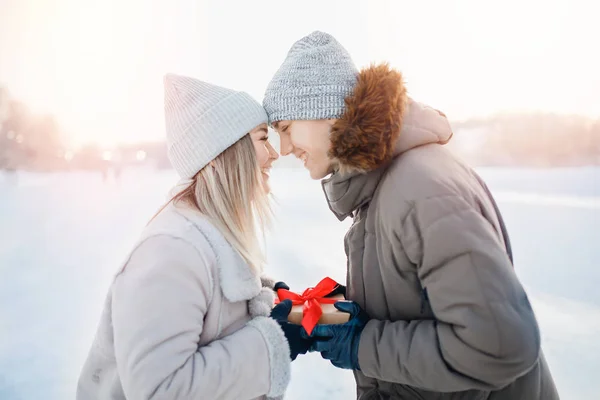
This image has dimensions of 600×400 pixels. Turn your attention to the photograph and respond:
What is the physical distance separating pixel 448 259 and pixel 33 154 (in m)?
2.49

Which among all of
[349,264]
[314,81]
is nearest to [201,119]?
[314,81]

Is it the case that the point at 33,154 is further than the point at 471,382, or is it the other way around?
the point at 33,154

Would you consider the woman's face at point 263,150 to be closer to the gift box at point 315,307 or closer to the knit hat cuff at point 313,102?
the knit hat cuff at point 313,102

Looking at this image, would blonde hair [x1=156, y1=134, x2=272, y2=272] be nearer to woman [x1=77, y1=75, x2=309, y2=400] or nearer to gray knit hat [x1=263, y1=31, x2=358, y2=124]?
woman [x1=77, y1=75, x2=309, y2=400]

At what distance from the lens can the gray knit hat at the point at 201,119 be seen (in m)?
0.95

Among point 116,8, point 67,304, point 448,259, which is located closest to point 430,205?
point 448,259

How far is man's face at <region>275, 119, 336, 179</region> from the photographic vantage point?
1.00 metres

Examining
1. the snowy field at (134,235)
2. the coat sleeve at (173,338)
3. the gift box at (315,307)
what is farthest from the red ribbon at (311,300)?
the snowy field at (134,235)

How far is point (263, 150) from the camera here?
3.34ft

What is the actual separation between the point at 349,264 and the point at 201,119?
1.50 ft

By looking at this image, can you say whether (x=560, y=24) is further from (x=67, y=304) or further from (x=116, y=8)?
(x=67, y=304)

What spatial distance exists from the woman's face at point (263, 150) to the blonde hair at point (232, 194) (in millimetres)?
16

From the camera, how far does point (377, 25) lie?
7.90 feet

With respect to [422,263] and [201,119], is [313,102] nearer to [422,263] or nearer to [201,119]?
[201,119]
